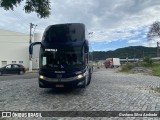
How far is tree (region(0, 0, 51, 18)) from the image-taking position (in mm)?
10242

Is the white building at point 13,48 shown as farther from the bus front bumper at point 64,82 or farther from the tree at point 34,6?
the tree at point 34,6

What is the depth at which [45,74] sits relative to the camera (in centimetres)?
1309

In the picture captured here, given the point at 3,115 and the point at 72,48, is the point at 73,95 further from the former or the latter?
the point at 3,115

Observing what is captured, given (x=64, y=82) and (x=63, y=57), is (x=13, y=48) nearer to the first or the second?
(x=63, y=57)

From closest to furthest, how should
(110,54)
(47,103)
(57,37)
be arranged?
(47,103), (57,37), (110,54)

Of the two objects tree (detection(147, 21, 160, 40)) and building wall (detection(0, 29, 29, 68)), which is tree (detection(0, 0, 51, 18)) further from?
tree (detection(147, 21, 160, 40))

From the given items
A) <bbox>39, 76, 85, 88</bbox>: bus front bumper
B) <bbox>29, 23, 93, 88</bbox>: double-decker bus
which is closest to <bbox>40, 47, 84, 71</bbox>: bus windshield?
<bbox>29, 23, 93, 88</bbox>: double-decker bus

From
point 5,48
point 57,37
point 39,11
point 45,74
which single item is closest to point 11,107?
point 45,74

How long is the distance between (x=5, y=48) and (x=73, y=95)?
42.6 meters

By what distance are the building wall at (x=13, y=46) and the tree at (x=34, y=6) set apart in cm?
4203

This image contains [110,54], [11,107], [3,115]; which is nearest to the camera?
[3,115]

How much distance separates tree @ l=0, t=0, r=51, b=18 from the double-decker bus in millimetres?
2296

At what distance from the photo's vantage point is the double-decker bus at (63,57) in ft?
42.3

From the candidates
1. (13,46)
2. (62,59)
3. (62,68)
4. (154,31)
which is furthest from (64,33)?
(154,31)
